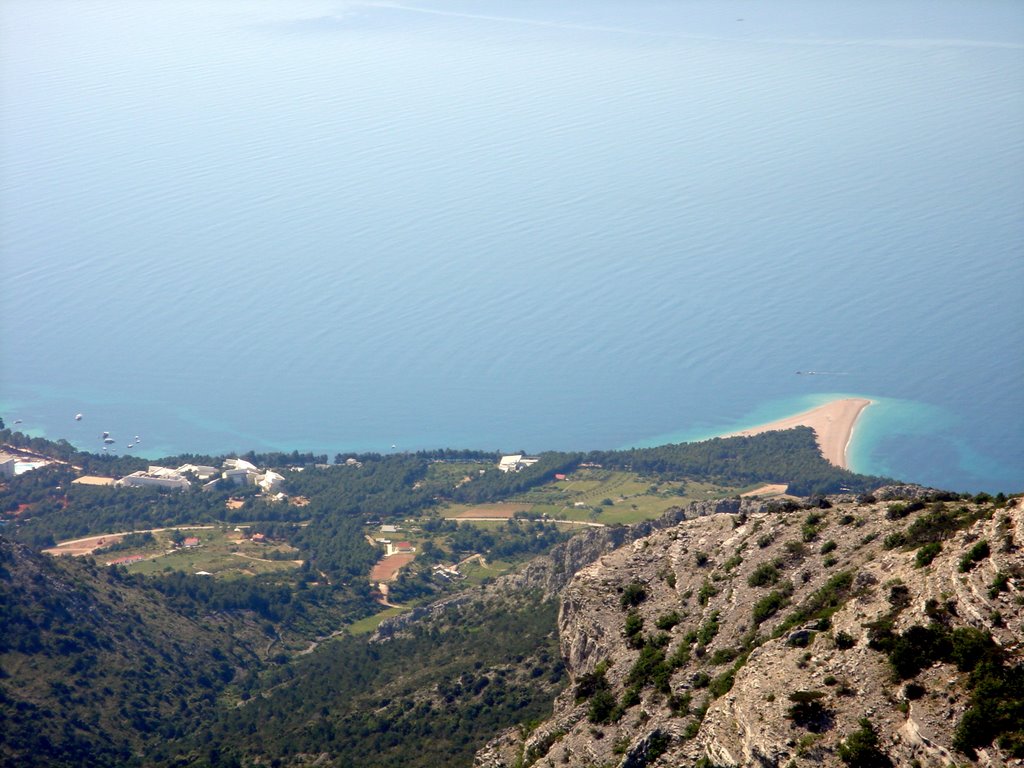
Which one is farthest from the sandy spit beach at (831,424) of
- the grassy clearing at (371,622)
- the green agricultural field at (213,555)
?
the green agricultural field at (213,555)

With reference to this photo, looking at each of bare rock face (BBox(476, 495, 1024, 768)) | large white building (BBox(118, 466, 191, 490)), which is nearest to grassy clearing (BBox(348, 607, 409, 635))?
large white building (BBox(118, 466, 191, 490))

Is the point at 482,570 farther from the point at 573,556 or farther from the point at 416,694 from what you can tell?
the point at 416,694

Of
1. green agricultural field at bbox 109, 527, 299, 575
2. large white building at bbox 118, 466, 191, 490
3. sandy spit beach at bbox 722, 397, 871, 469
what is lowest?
green agricultural field at bbox 109, 527, 299, 575

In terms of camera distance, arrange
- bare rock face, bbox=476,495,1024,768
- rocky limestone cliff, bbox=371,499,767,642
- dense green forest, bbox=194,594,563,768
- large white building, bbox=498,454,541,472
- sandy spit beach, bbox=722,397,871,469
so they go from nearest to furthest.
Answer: bare rock face, bbox=476,495,1024,768 → dense green forest, bbox=194,594,563,768 → rocky limestone cliff, bbox=371,499,767,642 → large white building, bbox=498,454,541,472 → sandy spit beach, bbox=722,397,871,469

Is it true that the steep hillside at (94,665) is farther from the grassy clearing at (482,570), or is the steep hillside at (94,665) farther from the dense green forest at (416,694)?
the grassy clearing at (482,570)

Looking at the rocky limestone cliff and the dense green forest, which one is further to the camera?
the rocky limestone cliff

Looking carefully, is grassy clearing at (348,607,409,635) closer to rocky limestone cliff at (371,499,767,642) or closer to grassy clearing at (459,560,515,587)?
grassy clearing at (459,560,515,587)
